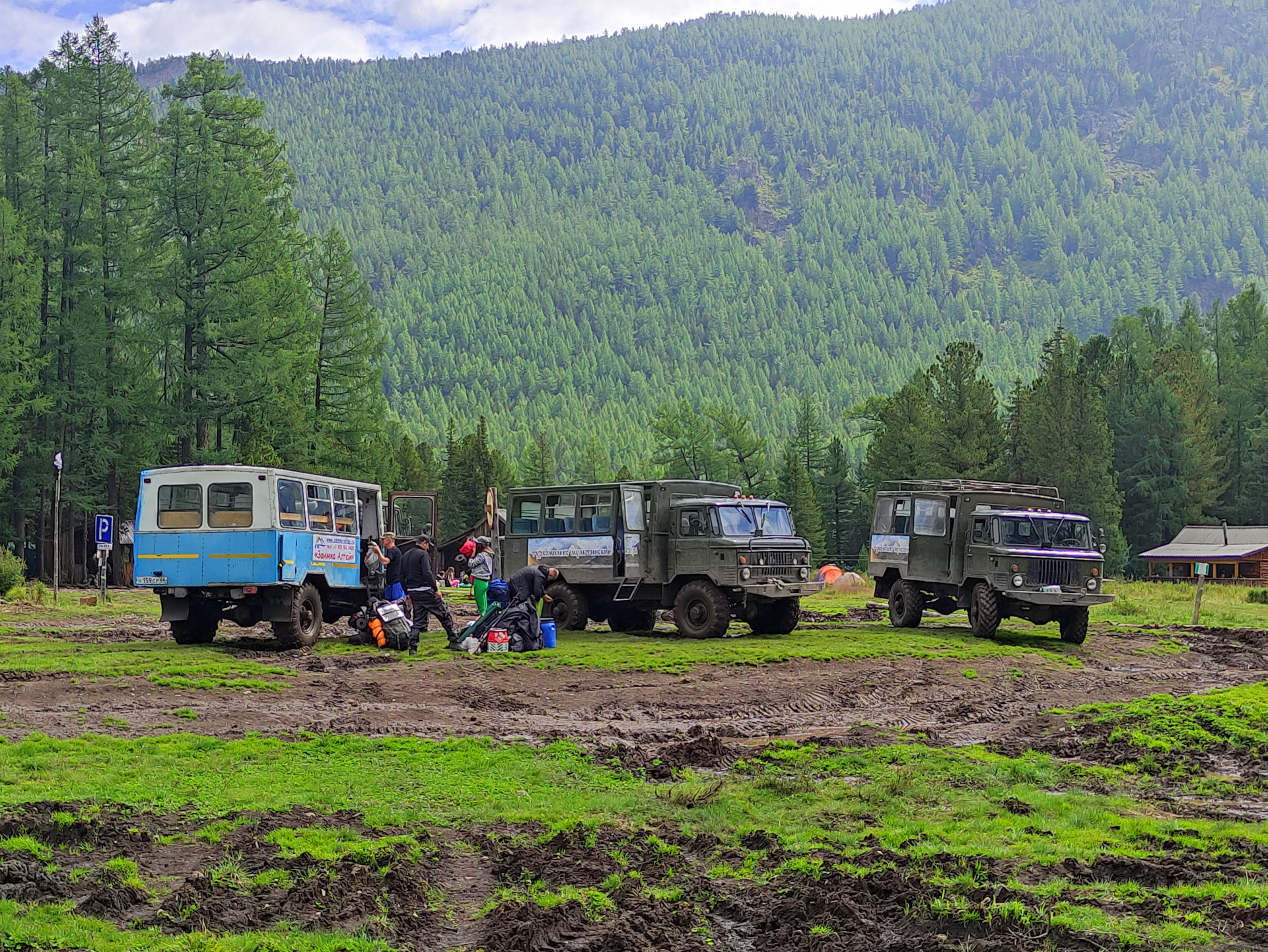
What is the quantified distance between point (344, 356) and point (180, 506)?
4377cm

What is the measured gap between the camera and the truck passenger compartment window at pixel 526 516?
92.9 ft

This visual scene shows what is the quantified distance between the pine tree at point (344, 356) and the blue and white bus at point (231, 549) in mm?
40037

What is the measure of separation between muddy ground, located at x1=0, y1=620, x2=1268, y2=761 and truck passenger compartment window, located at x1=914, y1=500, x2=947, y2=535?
18.0 ft

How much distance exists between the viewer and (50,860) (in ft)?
28.7

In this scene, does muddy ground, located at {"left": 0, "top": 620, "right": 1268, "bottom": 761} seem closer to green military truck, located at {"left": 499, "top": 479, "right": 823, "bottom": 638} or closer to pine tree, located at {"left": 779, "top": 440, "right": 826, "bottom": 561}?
green military truck, located at {"left": 499, "top": 479, "right": 823, "bottom": 638}

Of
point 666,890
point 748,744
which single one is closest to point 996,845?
point 666,890

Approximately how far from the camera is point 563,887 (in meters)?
8.44

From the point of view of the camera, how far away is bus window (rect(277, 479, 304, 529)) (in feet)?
77.0

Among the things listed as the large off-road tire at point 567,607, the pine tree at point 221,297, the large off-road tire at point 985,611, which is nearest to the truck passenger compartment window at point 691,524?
the large off-road tire at point 567,607

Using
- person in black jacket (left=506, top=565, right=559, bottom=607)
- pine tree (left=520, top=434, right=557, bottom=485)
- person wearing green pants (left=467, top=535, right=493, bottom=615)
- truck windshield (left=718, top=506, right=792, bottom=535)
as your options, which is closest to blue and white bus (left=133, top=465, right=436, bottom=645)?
person in black jacket (left=506, top=565, right=559, bottom=607)

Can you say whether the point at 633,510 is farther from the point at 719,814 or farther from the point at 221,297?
the point at 221,297

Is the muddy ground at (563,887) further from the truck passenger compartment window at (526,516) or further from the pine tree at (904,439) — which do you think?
the pine tree at (904,439)

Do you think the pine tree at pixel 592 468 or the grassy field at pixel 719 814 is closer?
the grassy field at pixel 719 814

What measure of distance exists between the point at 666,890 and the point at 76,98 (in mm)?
56086
